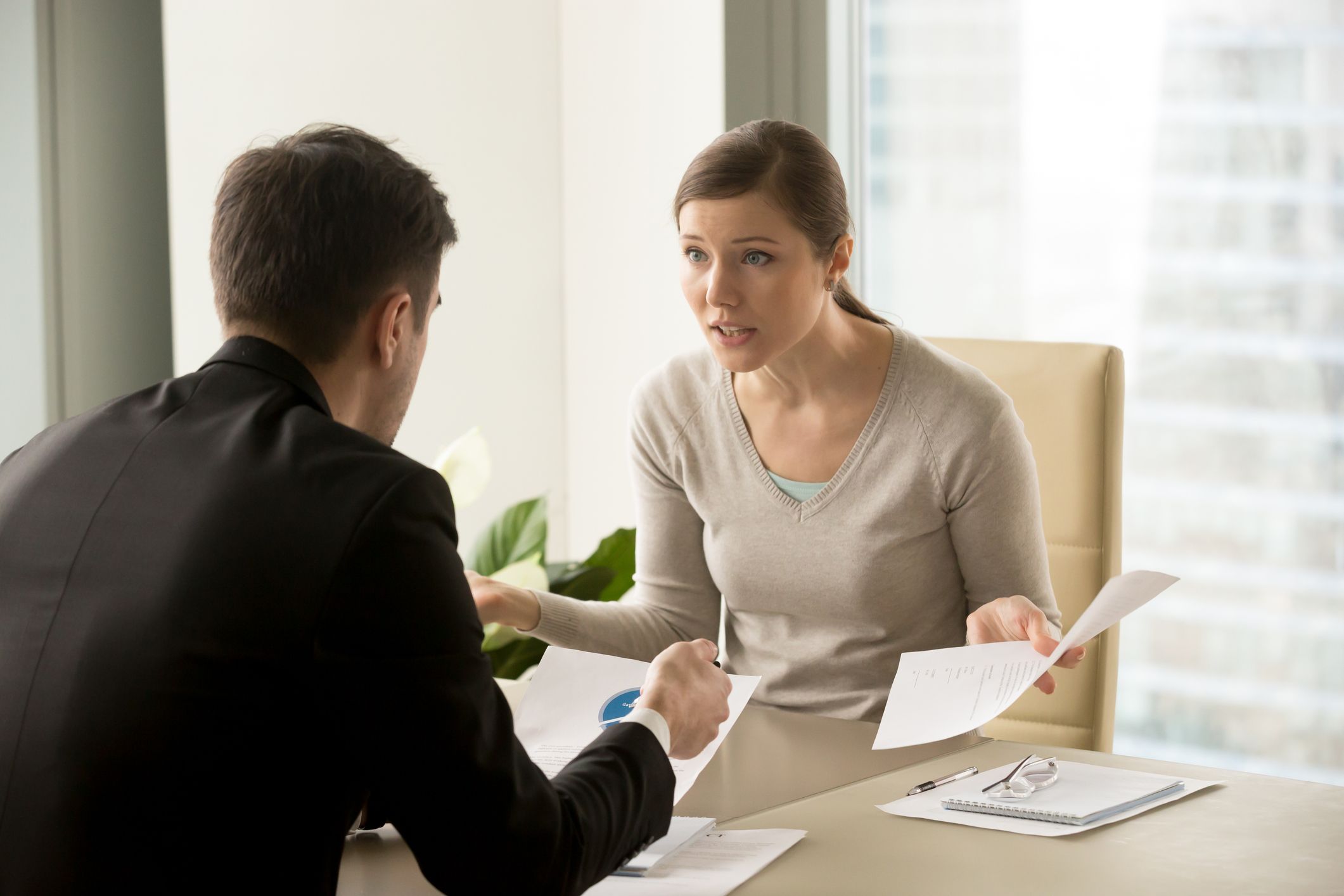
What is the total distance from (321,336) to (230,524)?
18cm

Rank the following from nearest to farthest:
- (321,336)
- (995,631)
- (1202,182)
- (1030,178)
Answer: (321,336), (995,631), (1202,182), (1030,178)

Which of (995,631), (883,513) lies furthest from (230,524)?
(883,513)

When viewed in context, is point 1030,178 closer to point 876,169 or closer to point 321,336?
point 876,169

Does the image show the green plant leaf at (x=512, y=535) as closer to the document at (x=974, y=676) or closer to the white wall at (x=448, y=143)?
the white wall at (x=448, y=143)

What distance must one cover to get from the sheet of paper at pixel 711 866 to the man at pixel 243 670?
0.13 meters

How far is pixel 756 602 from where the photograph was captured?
5.92ft

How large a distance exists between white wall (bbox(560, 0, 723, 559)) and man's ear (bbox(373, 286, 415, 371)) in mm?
2059

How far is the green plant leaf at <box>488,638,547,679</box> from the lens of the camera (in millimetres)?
2363

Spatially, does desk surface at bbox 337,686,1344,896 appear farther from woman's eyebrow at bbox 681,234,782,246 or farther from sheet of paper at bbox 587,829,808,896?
woman's eyebrow at bbox 681,234,782,246

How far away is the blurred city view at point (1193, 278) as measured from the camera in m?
2.41

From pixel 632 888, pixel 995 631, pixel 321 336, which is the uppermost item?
→ pixel 321 336

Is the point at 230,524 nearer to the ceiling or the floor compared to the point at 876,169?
nearer to the floor

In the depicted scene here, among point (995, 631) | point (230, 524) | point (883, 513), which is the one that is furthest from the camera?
point (883, 513)

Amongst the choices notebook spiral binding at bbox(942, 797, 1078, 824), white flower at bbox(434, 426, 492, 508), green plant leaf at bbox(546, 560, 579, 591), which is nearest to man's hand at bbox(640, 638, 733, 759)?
notebook spiral binding at bbox(942, 797, 1078, 824)
